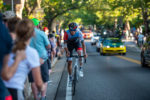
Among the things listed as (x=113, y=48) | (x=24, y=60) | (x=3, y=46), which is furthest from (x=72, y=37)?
(x=113, y=48)

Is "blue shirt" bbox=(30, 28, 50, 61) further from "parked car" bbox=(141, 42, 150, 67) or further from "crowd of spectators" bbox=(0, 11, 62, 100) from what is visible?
"parked car" bbox=(141, 42, 150, 67)

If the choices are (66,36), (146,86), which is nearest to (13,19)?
(66,36)

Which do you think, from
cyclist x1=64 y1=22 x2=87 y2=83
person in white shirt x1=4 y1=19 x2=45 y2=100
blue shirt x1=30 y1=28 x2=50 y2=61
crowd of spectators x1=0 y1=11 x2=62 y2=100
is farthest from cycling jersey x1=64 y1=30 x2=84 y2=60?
person in white shirt x1=4 y1=19 x2=45 y2=100

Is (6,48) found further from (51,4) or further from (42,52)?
(51,4)

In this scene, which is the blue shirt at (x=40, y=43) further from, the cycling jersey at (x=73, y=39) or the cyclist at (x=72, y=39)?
the cycling jersey at (x=73, y=39)

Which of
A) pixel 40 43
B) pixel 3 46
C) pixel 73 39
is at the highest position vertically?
pixel 3 46

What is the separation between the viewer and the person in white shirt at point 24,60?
407 cm

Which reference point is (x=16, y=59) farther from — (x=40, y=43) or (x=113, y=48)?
(x=113, y=48)

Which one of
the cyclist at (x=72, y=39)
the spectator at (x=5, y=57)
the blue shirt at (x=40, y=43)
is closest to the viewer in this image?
the spectator at (x=5, y=57)

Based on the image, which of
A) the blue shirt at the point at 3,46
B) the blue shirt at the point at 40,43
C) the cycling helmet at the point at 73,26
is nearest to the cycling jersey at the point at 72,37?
the cycling helmet at the point at 73,26

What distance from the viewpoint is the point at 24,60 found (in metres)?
4.18

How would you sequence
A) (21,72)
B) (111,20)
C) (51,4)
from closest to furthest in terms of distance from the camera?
(21,72)
(51,4)
(111,20)

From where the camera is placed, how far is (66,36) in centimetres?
1023

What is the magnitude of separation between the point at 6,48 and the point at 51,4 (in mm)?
35314
